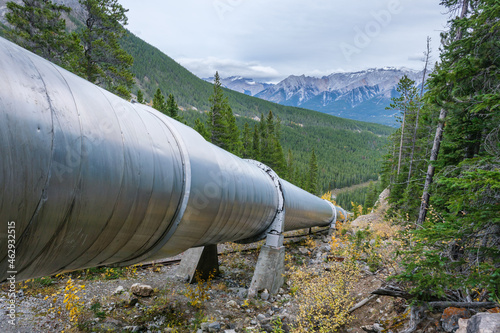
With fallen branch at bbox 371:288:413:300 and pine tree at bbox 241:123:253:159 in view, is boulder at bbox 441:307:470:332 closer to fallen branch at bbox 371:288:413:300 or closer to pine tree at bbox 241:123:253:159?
fallen branch at bbox 371:288:413:300

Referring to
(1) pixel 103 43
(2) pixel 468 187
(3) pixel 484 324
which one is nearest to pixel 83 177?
(3) pixel 484 324

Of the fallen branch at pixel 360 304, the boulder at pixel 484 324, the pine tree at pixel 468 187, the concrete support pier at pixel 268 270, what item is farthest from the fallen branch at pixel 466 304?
the concrete support pier at pixel 268 270

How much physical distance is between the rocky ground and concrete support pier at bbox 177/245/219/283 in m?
0.24

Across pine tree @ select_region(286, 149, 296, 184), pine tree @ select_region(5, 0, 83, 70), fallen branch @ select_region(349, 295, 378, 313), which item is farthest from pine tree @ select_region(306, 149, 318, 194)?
fallen branch @ select_region(349, 295, 378, 313)

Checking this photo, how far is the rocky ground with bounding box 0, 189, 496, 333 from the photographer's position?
5105 millimetres

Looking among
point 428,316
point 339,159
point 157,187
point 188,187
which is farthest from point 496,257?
point 339,159

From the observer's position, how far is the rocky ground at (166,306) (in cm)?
511

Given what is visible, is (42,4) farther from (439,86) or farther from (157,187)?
(439,86)

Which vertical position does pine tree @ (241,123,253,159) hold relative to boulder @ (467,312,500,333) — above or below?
above

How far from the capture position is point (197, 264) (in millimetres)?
7996

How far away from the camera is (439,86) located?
20.6 ft

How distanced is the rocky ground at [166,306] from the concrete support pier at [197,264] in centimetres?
24

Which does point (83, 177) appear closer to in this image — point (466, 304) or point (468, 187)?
point (468, 187)

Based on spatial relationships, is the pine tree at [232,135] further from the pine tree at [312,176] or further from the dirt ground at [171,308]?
the dirt ground at [171,308]
